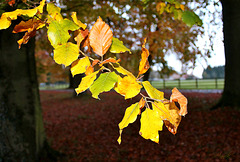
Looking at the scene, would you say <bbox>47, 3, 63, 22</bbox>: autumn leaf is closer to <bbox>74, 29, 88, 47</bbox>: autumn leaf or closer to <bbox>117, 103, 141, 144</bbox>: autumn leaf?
<bbox>74, 29, 88, 47</bbox>: autumn leaf

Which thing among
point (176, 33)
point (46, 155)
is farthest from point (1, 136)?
point (176, 33)

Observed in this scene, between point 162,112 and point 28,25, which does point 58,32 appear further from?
point 162,112

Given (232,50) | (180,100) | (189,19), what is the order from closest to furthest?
1. (180,100)
2. (189,19)
3. (232,50)

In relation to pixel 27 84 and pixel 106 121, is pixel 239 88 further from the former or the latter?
pixel 27 84

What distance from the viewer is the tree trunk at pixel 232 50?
6.52 m

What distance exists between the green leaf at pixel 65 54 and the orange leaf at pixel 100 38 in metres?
0.11

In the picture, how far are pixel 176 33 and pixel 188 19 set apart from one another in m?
10.1

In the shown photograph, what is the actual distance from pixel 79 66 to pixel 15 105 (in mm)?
3248

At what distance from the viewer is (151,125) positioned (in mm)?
834

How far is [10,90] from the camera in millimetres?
3648

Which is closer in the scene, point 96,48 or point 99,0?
point 96,48

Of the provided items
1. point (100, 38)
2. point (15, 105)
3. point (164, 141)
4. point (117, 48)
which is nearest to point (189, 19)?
point (117, 48)

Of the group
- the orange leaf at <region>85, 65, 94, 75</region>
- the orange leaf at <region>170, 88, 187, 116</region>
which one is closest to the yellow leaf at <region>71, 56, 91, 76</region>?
the orange leaf at <region>85, 65, 94, 75</region>

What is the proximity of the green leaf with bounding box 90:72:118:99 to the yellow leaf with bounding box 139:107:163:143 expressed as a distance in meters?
0.20
